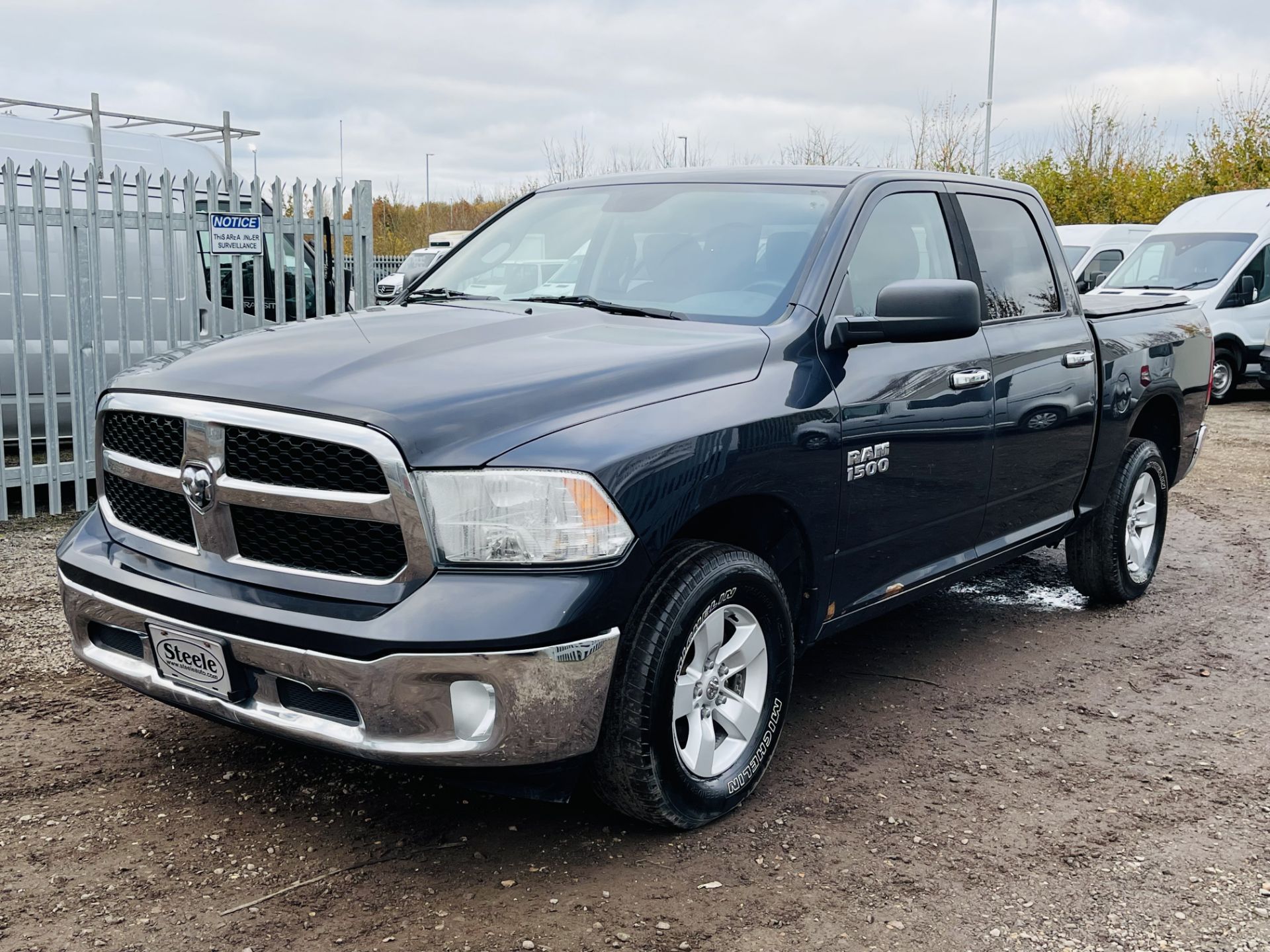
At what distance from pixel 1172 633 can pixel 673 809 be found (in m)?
3.23

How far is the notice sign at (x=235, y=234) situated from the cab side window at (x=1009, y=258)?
14.5 feet

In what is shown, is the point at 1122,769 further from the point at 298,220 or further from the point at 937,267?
the point at 298,220

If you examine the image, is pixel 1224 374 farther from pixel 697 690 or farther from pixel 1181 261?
pixel 697 690

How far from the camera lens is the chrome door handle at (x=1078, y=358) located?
16.3 feet

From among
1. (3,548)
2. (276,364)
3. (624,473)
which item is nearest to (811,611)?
(624,473)

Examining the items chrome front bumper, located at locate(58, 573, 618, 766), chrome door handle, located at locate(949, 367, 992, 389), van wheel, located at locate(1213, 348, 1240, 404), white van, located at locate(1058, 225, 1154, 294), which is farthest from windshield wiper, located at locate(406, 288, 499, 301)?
white van, located at locate(1058, 225, 1154, 294)

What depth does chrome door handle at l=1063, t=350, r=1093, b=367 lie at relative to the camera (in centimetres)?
496

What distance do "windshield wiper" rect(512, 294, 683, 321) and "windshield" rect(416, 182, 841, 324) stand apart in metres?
0.02

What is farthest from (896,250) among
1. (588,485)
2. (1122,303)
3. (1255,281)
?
(1255,281)

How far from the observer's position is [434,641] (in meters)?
2.72

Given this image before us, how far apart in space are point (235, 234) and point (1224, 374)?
41.7 ft

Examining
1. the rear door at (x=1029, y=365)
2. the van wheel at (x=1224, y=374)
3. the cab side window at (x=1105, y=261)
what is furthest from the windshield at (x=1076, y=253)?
the rear door at (x=1029, y=365)

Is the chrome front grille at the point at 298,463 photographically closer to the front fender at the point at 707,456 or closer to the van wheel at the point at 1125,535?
the front fender at the point at 707,456

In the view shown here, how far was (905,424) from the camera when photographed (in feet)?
12.9
